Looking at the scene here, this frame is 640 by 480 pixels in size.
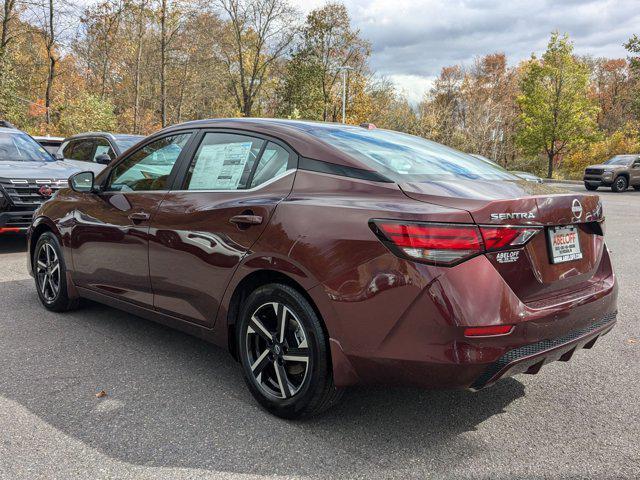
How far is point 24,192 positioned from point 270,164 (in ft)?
19.1

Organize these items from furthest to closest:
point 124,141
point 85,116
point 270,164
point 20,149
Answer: point 85,116, point 124,141, point 20,149, point 270,164

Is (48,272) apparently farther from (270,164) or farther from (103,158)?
(103,158)

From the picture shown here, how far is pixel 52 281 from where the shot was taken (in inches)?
191

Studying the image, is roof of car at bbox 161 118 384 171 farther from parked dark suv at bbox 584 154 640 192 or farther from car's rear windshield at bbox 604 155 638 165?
car's rear windshield at bbox 604 155 638 165

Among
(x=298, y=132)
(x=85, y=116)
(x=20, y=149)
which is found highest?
(x=85, y=116)

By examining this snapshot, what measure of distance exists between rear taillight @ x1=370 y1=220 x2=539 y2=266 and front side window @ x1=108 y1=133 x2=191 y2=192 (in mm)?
1920

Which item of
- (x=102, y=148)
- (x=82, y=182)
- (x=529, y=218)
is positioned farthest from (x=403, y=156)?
(x=102, y=148)

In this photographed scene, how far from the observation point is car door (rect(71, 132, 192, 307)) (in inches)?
146

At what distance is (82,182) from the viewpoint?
443 centimetres

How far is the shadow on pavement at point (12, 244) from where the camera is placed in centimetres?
802

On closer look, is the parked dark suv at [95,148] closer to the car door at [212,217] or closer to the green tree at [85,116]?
the car door at [212,217]

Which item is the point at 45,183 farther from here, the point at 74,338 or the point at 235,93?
the point at 235,93

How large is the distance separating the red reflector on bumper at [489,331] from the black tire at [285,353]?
71cm

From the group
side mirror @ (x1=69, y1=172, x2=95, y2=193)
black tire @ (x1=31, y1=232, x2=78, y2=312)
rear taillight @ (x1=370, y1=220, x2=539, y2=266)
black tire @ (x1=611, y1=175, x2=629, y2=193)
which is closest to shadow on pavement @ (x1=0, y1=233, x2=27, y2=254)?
black tire @ (x1=31, y1=232, x2=78, y2=312)
